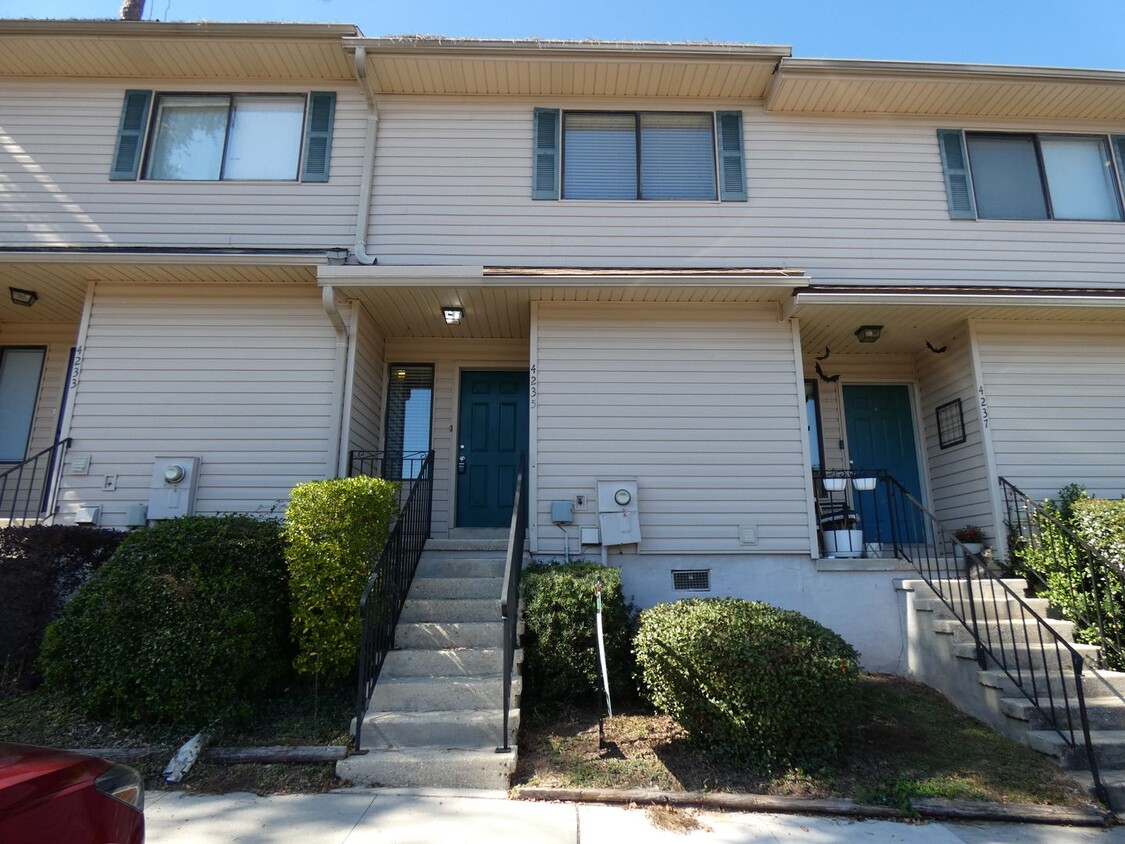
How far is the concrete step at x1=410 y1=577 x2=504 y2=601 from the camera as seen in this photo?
6.12m

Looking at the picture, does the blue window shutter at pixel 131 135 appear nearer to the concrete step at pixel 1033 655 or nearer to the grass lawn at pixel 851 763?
the grass lawn at pixel 851 763

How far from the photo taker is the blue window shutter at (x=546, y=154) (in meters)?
7.92

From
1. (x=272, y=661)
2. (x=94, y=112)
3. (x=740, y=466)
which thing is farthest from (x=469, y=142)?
(x=272, y=661)

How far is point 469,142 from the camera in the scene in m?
8.07

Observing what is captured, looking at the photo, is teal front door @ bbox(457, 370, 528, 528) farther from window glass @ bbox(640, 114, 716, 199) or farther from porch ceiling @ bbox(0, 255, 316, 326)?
window glass @ bbox(640, 114, 716, 199)

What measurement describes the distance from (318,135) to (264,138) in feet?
2.33

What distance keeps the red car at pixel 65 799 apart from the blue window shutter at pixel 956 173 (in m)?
9.40

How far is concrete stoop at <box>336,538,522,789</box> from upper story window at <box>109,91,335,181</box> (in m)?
5.19

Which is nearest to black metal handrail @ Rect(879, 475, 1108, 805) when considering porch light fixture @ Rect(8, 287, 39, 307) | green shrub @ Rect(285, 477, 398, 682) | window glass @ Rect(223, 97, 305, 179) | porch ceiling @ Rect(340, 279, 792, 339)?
porch ceiling @ Rect(340, 279, 792, 339)

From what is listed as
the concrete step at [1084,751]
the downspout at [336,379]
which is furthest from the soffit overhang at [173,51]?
the concrete step at [1084,751]

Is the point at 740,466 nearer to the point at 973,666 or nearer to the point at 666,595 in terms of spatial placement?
the point at 666,595

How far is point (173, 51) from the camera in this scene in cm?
775

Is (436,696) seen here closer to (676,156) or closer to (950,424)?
(676,156)

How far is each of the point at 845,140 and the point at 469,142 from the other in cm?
477
